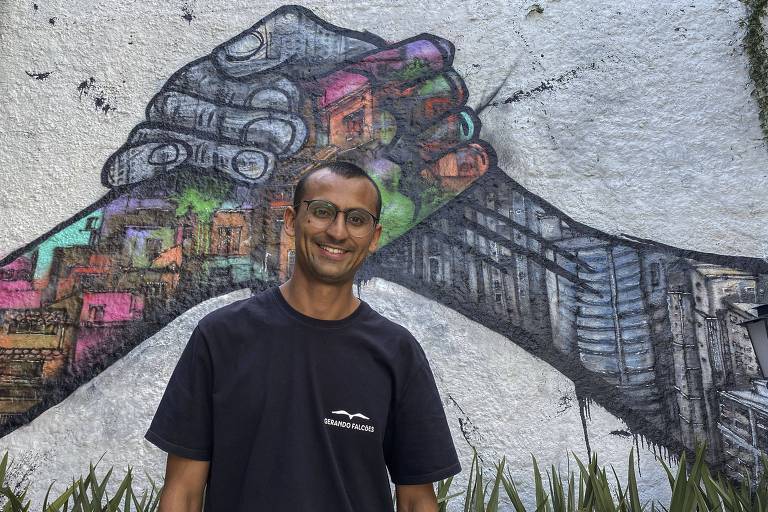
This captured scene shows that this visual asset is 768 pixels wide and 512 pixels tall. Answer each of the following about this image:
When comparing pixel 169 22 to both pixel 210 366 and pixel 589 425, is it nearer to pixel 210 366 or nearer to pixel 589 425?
pixel 210 366

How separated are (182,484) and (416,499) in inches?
22.5

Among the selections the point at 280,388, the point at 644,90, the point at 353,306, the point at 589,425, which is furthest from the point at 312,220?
the point at 644,90

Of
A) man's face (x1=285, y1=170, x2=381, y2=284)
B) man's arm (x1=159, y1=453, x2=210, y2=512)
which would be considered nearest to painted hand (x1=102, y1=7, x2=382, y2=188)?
man's face (x1=285, y1=170, x2=381, y2=284)

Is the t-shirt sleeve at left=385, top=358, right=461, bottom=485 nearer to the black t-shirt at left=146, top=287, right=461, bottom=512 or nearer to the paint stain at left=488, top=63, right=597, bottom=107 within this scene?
the black t-shirt at left=146, top=287, right=461, bottom=512

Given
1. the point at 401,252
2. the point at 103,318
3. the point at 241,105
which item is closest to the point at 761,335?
the point at 401,252

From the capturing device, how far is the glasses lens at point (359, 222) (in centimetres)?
148

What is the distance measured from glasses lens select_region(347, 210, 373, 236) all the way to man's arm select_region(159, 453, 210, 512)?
65 cm

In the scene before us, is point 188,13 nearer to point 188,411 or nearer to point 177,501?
point 188,411

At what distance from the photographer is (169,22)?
3.75 metres

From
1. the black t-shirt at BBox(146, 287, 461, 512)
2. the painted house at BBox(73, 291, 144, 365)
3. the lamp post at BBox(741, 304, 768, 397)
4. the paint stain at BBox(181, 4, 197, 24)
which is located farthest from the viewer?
the paint stain at BBox(181, 4, 197, 24)

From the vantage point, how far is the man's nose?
4.74 feet

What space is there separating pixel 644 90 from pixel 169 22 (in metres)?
3.00

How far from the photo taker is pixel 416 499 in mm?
1482

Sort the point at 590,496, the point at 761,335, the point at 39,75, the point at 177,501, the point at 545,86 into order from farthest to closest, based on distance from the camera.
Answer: the point at 39,75
the point at 545,86
the point at 761,335
the point at 590,496
the point at 177,501
